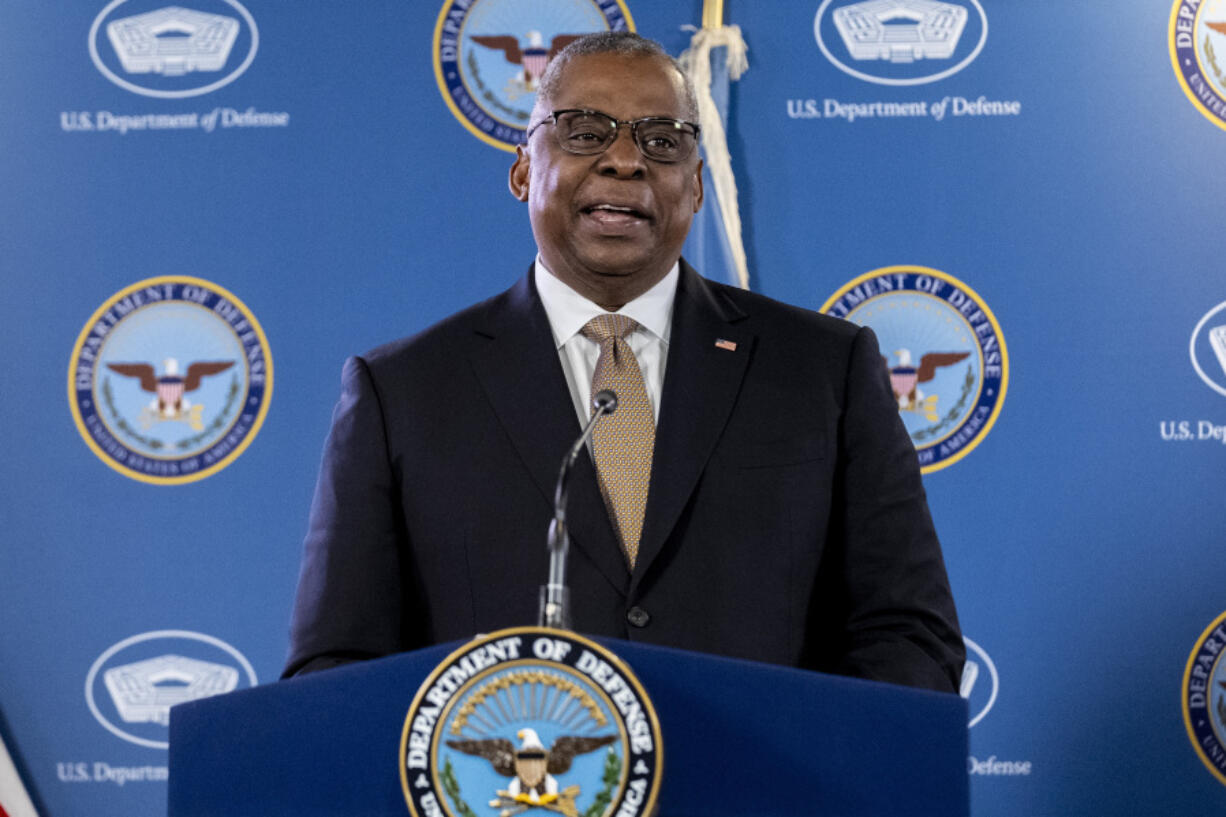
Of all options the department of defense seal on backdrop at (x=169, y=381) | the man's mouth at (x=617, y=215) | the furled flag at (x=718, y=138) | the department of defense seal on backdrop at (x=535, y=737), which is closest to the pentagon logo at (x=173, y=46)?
the department of defense seal on backdrop at (x=169, y=381)

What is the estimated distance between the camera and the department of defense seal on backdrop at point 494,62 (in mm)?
2398

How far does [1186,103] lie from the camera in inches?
91.7

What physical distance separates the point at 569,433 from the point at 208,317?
3.75 ft

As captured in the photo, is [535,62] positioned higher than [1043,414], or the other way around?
[535,62]

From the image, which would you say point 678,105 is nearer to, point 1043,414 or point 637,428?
point 637,428

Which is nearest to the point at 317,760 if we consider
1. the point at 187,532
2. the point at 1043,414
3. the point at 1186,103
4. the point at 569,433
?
the point at 569,433

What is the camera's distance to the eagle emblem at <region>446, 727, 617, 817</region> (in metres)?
0.87

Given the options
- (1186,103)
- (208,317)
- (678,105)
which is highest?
(1186,103)

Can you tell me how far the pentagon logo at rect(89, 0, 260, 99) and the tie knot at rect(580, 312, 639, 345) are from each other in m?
1.16

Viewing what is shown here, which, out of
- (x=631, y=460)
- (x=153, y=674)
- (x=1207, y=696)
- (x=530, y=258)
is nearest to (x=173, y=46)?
(x=530, y=258)

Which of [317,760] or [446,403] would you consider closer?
[317,760]

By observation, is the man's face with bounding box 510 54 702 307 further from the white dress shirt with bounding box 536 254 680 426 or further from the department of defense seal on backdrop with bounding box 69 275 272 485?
the department of defense seal on backdrop with bounding box 69 275 272 485

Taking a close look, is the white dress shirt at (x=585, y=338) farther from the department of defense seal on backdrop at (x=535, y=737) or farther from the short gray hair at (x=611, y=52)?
the department of defense seal on backdrop at (x=535, y=737)

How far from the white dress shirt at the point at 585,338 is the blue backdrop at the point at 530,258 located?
77cm
